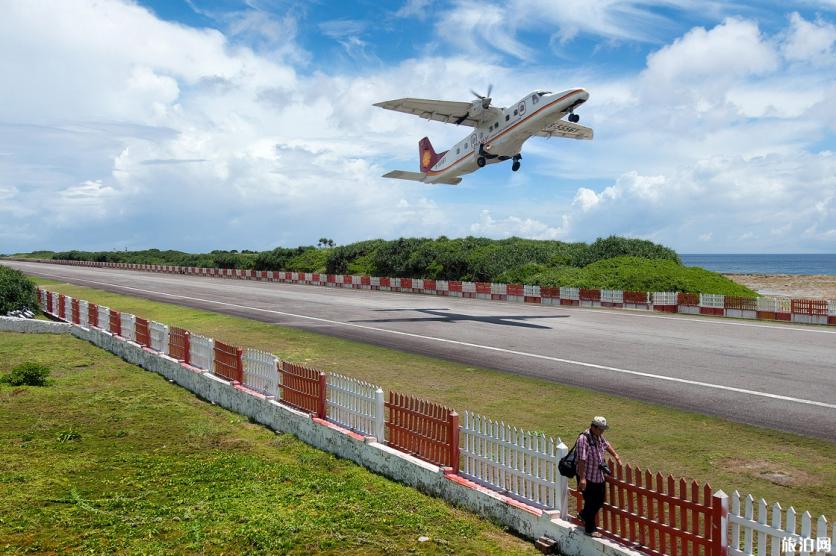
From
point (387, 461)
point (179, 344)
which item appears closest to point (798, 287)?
point (179, 344)

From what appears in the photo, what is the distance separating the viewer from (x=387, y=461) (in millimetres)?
10195

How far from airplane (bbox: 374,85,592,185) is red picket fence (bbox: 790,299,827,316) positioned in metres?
13.0

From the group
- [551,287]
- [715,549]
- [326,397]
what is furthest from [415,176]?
[715,549]

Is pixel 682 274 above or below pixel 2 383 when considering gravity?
above

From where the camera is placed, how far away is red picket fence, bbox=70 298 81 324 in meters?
27.1

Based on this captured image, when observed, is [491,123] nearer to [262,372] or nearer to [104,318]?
[104,318]

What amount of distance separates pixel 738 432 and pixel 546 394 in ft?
13.9

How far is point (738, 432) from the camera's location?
11867mm

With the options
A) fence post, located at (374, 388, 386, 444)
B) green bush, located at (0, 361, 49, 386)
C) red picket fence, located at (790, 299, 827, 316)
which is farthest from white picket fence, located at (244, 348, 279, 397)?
red picket fence, located at (790, 299, 827, 316)

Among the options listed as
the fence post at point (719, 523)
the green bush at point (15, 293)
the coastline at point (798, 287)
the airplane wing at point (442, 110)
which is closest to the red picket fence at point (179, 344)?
the fence post at point (719, 523)

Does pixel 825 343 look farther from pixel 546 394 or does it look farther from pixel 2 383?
pixel 2 383

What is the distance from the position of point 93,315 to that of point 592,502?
2301 cm

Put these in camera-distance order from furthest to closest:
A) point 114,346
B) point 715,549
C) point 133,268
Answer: point 133,268 → point 114,346 → point 715,549

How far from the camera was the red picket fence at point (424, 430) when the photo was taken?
9227mm
